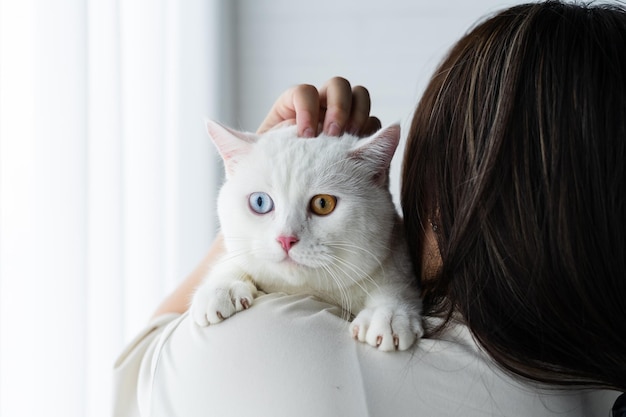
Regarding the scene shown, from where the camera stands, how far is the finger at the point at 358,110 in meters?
1.35

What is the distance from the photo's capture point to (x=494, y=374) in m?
0.88

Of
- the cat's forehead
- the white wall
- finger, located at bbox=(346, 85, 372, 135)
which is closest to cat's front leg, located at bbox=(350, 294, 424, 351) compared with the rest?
the cat's forehead

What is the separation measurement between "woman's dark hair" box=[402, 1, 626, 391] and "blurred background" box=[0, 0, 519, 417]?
0.82 metres

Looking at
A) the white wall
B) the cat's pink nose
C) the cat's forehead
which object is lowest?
the cat's pink nose

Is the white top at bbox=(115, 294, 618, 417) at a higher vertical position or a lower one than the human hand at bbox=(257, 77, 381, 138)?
lower

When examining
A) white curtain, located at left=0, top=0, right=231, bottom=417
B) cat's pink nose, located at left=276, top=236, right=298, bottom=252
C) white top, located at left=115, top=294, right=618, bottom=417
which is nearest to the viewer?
white top, located at left=115, top=294, right=618, bottom=417

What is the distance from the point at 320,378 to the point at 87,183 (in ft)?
2.84

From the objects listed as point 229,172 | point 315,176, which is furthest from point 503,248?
point 229,172

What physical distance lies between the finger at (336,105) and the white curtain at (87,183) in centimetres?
55

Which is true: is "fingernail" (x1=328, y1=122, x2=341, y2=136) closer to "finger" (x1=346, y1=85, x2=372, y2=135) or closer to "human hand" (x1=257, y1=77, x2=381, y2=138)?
"human hand" (x1=257, y1=77, x2=381, y2=138)

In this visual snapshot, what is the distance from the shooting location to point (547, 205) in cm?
87

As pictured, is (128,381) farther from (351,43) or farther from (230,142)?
(351,43)

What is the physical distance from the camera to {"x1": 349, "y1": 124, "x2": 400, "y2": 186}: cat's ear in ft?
3.77

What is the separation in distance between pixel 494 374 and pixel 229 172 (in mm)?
654
